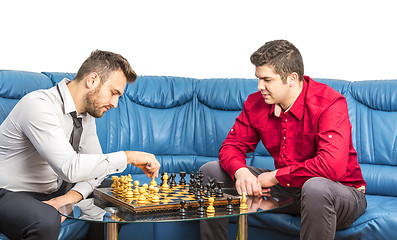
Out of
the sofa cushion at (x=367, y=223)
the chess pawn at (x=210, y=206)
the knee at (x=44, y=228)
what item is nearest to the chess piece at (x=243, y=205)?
the chess pawn at (x=210, y=206)

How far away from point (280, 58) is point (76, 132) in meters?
1.10

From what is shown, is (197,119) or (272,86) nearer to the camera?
(272,86)

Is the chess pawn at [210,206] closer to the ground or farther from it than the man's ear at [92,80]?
closer to the ground

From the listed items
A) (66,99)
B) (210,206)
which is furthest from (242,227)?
(66,99)

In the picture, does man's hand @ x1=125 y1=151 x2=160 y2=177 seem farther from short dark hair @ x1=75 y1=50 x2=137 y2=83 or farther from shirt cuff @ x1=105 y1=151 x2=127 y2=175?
short dark hair @ x1=75 y1=50 x2=137 y2=83

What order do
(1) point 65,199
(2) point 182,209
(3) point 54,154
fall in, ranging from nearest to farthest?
(2) point 182,209 → (3) point 54,154 → (1) point 65,199

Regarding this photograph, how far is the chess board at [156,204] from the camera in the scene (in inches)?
70.2

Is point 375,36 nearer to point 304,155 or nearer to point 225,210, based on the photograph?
point 304,155

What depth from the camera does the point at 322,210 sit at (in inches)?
82.2

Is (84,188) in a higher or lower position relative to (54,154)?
lower

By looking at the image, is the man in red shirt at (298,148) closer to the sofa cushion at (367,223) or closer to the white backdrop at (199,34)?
the sofa cushion at (367,223)

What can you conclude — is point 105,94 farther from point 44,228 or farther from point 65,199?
point 44,228

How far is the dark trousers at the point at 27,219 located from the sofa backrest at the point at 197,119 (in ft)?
3.90

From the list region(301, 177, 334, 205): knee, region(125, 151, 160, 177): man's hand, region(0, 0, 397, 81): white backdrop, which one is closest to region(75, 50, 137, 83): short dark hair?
region(125, 151, 160, 177): man's hand
